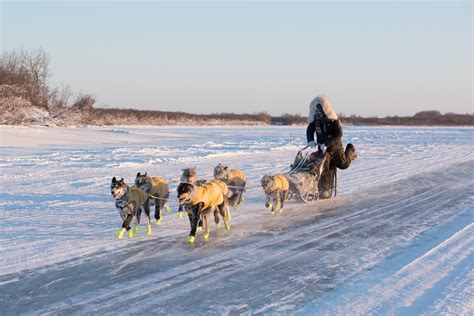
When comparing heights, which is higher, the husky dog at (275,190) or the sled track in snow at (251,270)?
the husky dog at (275,190)

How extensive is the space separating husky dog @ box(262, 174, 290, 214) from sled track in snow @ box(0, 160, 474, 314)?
0.36 meters

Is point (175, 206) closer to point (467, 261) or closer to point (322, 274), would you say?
point (322, 274)

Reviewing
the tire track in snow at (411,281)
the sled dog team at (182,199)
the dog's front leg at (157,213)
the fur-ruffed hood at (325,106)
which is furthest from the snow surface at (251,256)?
the fur-ruffed hood at (325,106)

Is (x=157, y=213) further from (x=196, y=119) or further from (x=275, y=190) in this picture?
(x=196, y=119)

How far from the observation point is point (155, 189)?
26.6ft

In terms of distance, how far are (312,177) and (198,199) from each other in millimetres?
3973

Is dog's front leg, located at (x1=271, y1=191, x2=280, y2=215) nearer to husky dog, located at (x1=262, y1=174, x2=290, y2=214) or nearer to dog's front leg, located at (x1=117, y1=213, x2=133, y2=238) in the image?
husky dog, located at (x1=262, y1=174, x2=290, y2=214)

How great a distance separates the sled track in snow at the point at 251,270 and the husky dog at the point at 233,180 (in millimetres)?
419

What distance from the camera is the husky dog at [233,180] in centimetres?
897

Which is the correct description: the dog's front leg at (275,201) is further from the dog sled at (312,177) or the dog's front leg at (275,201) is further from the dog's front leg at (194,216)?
the dog's front leg at (194,216)

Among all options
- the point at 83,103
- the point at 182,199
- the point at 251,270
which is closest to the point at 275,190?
the point at 182,199

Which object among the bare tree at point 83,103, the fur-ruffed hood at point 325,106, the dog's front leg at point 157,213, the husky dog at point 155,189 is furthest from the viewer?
the bare tree at point 83,103

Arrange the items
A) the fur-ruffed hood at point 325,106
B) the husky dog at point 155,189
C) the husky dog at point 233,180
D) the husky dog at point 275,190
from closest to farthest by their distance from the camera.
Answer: the husky dog at point 155,189 < the husky dog at point 275,190 < the husky dog at point 233,180 < the fur-ruffed hood at point 325,106

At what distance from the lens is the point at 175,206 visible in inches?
387
